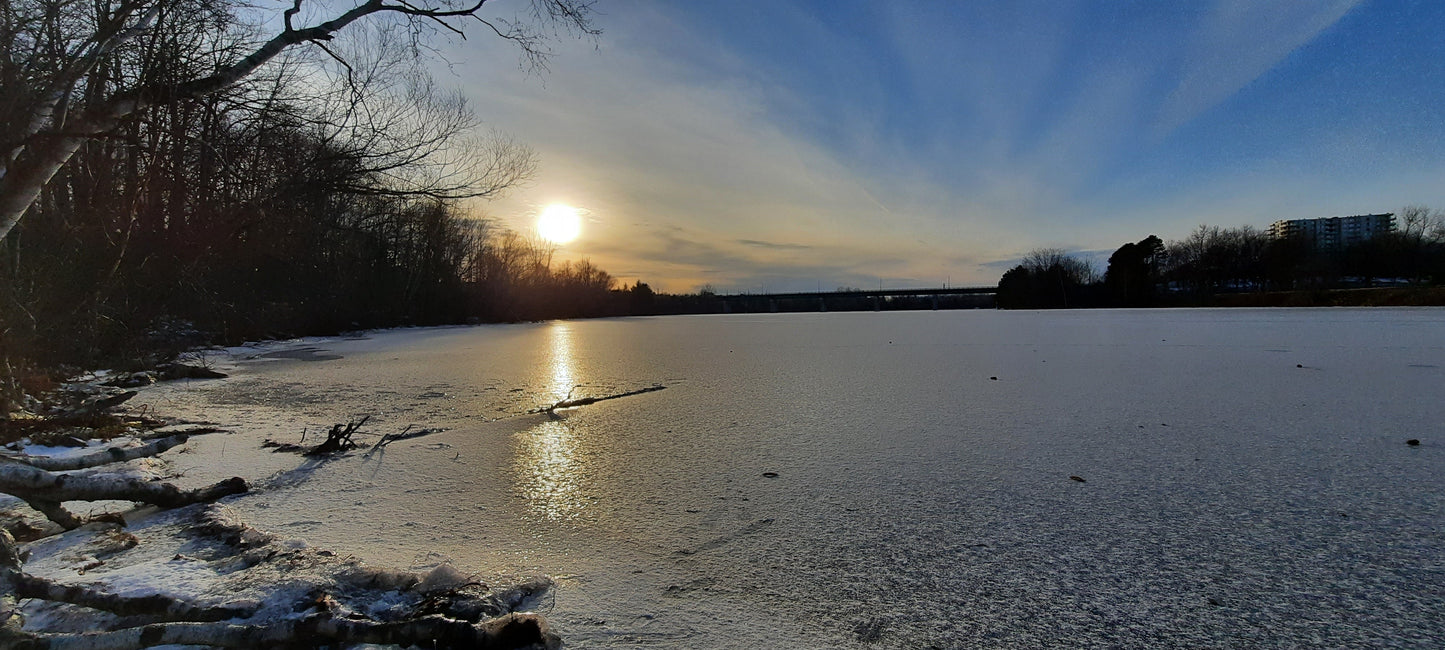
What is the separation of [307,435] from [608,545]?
8.52 ft

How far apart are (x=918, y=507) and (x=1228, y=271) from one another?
163 feet

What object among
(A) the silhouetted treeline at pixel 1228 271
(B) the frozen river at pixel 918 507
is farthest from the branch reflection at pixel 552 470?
(A) the silhouetted treeline at pixel 1228 271

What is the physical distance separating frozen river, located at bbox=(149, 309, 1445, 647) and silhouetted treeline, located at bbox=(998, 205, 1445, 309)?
36.5 m

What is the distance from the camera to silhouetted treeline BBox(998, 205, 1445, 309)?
3444 cm

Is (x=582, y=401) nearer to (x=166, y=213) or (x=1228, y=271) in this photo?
(x=166, y=213)

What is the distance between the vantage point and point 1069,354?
732cm

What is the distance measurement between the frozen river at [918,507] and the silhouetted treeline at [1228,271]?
36533mm

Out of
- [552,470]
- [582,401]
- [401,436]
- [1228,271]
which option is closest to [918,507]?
[552,470]

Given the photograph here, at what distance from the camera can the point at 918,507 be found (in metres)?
2.06

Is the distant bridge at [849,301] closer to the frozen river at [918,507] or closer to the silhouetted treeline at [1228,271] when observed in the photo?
the silhouetted treeline at [1228,271]

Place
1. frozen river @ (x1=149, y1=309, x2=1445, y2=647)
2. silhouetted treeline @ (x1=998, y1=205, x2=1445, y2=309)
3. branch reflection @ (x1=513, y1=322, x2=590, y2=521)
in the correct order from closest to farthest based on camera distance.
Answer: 1. frozen river @ (x1=149, y1=309, x2=1445, y2=647)
2. branch reflection @ (x1=513, y1=322, x2=590, y2=521)
3. silhouetted treeline @ (x1=998, y1=205, x2=1445, y2=309)

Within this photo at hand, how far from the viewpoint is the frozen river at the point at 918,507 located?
1.34 metres

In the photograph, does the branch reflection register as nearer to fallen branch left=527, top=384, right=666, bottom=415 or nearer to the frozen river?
the frozen river

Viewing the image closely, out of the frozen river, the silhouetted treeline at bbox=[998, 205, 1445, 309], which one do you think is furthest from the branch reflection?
the silhouetted treeline at bbox=[998, 205, 1445, 309]
